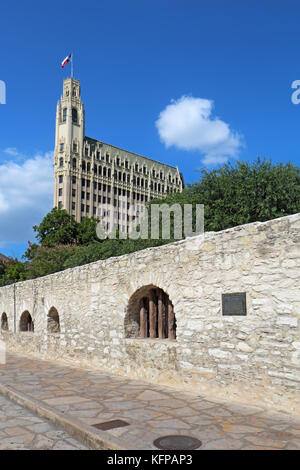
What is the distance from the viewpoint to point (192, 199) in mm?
19625

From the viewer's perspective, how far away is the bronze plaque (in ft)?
19.0

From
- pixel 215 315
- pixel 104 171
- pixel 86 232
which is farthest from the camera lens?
pixel 104 171

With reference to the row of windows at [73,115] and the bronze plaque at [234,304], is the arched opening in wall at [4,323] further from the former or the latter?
the row of windows at [73,115]

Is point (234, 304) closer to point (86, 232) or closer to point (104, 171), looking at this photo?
point (86, 232)

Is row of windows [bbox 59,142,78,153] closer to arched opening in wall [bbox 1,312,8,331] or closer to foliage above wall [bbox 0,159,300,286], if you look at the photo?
foliage above wall [bbox 0,159,300,286]

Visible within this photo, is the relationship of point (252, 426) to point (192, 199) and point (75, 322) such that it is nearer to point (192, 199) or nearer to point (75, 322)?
point (75, 322)

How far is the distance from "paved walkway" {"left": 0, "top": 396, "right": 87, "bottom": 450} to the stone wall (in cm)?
255

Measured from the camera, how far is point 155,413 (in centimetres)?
520

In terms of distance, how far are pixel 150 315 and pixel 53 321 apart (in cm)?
558

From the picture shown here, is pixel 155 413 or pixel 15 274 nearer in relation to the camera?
pixel 155 413

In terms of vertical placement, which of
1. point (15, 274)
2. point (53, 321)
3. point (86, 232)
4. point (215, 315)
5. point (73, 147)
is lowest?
point (53, 321)

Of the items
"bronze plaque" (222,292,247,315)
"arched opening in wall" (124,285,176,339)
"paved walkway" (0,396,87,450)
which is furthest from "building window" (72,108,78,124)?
"paved walkway" (0,396,87,450)

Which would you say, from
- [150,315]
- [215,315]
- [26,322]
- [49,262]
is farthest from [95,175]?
[215,315]

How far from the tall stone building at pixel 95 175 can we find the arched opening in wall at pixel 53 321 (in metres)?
60.1
